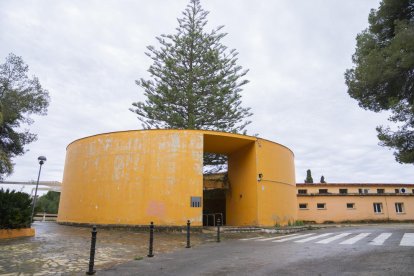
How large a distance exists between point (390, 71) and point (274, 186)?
29.0 feet

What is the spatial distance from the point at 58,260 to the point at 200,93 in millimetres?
21905

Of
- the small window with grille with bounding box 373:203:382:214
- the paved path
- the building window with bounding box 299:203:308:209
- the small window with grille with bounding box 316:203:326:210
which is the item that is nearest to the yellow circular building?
the paved path

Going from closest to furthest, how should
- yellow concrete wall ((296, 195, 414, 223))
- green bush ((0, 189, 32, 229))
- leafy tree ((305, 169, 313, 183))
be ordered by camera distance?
green bush ((0, 189, 32, 229)), yellow concrete wall ((296, 195, 414, 223)), leafy tree ((305, 169, 313, 183))

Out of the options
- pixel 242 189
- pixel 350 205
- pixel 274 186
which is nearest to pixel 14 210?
pixel 242 189

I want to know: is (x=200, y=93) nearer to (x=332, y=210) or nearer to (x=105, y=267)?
(x=332, y=210)

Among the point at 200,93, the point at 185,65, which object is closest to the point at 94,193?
the point at 200,93

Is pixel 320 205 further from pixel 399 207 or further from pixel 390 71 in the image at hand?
pixel 390 71

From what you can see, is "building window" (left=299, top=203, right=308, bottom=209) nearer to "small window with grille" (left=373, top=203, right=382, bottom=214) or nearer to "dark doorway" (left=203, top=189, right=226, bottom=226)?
"small window with grille" (left=373, top=203, right=382, bottom=214)

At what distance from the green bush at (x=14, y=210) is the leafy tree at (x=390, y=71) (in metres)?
14.0

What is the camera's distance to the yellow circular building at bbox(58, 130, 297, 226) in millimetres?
14805

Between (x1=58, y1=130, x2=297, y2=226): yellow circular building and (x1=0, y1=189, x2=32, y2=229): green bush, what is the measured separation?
4.69 meters

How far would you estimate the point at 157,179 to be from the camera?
15039 mm

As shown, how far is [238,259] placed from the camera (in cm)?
724

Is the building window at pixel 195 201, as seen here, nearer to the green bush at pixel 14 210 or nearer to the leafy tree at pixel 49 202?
the green bush at pixel 14 210
